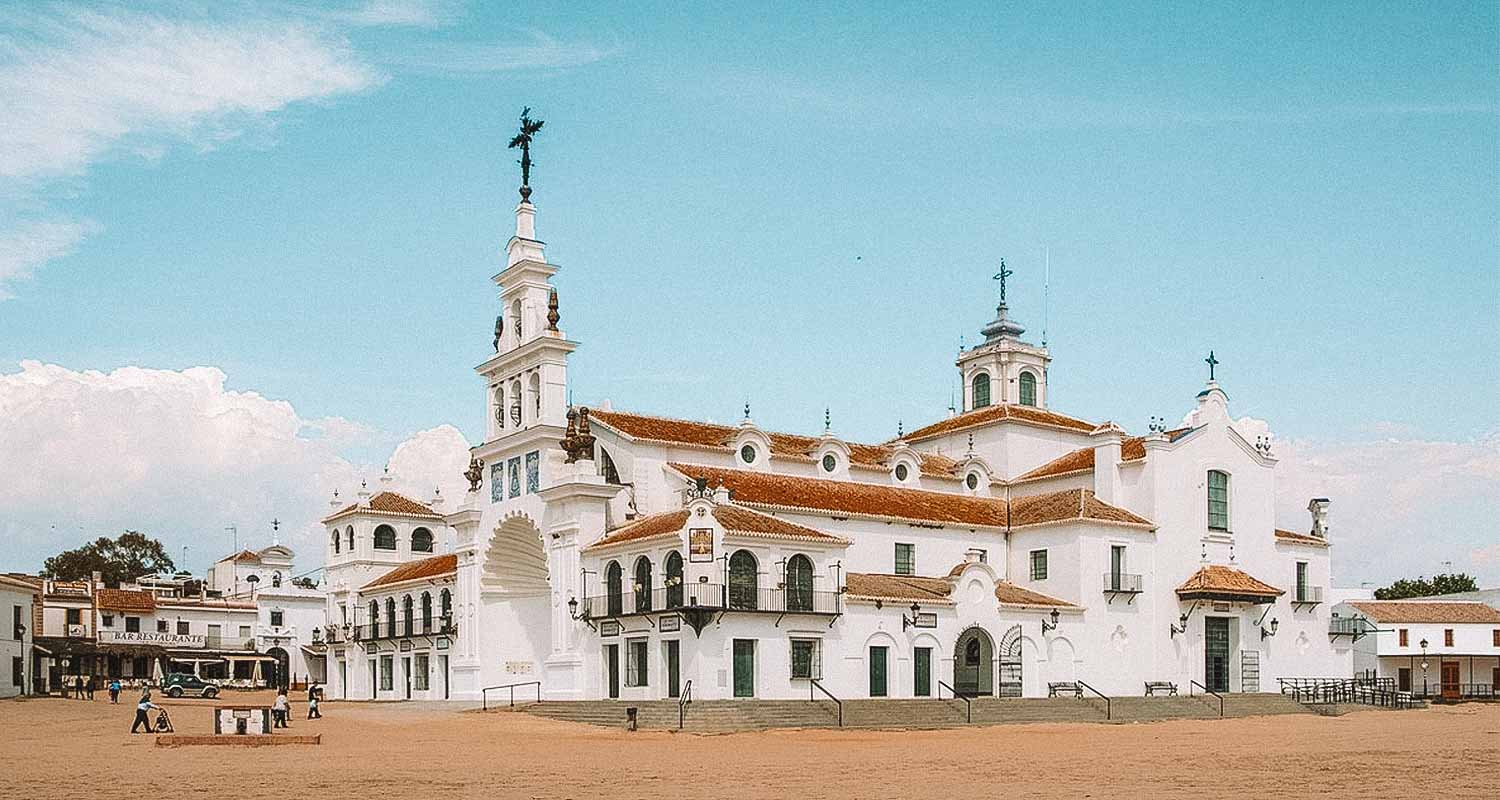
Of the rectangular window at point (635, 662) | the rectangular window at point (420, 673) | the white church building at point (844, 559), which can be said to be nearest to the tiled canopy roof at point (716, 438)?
the white church building at point (844, 559)

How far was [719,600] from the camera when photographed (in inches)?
1662

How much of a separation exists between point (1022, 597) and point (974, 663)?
3282 millimetres

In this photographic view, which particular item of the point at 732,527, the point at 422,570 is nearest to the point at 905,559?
the point at 732,527

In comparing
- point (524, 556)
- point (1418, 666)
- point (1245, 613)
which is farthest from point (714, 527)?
point (1418, 666)

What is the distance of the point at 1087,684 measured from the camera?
50.4m

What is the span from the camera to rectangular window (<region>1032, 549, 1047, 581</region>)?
173ft

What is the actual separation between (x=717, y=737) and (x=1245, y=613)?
25815 mm

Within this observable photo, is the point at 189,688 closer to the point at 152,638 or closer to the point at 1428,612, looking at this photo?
the point at 152,638

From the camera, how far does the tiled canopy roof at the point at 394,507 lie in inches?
2707

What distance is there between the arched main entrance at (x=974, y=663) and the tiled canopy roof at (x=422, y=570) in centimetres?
1794

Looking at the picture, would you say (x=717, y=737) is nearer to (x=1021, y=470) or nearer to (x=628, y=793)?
(x=628, y=793)

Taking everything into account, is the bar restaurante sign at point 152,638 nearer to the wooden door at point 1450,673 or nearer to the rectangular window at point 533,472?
the rectangular window at point 533,472

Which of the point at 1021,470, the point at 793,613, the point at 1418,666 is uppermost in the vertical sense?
the point at 1021,470

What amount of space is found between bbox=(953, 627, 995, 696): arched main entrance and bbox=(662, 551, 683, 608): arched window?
373 inches
